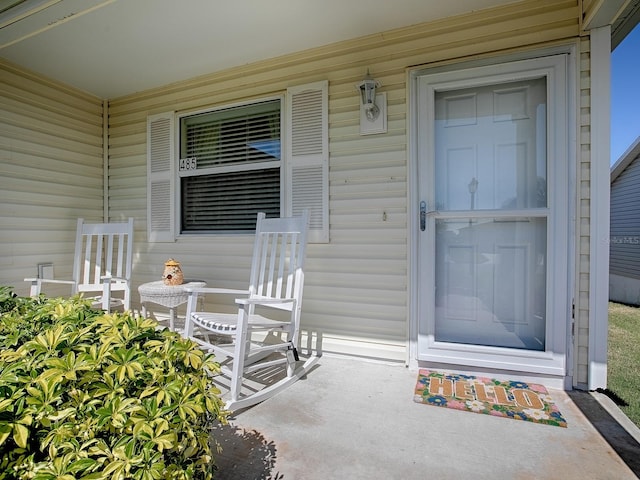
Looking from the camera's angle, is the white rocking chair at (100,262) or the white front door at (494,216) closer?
the white front door at (494,216)

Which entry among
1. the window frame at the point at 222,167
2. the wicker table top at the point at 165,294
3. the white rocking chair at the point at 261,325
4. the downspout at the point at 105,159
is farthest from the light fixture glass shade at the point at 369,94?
the downspout at the point at 105,159

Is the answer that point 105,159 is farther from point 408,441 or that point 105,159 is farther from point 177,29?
point 408,441

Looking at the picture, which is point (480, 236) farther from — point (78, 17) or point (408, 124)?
point (78, 17)

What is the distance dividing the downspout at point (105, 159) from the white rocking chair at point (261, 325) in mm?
2010

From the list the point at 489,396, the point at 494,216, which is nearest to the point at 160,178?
the point at 494,216

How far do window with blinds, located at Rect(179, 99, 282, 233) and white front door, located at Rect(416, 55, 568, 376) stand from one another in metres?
1.36

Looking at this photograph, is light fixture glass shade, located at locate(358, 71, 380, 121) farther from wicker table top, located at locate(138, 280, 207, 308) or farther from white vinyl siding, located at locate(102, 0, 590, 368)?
wicker table top, located at locate(138, 280, 207, 308)

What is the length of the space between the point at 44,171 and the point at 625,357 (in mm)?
5552

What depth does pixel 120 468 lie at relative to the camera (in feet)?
2.59

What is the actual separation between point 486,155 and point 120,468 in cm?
270

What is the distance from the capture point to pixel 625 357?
119 inches

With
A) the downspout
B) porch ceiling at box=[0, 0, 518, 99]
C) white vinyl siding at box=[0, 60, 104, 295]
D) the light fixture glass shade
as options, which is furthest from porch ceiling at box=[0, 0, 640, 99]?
the downspout

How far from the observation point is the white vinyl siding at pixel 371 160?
253 centimetres

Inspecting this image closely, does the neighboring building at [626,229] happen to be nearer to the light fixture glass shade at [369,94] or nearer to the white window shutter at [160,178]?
the light fixture glass shade at [369,94]
